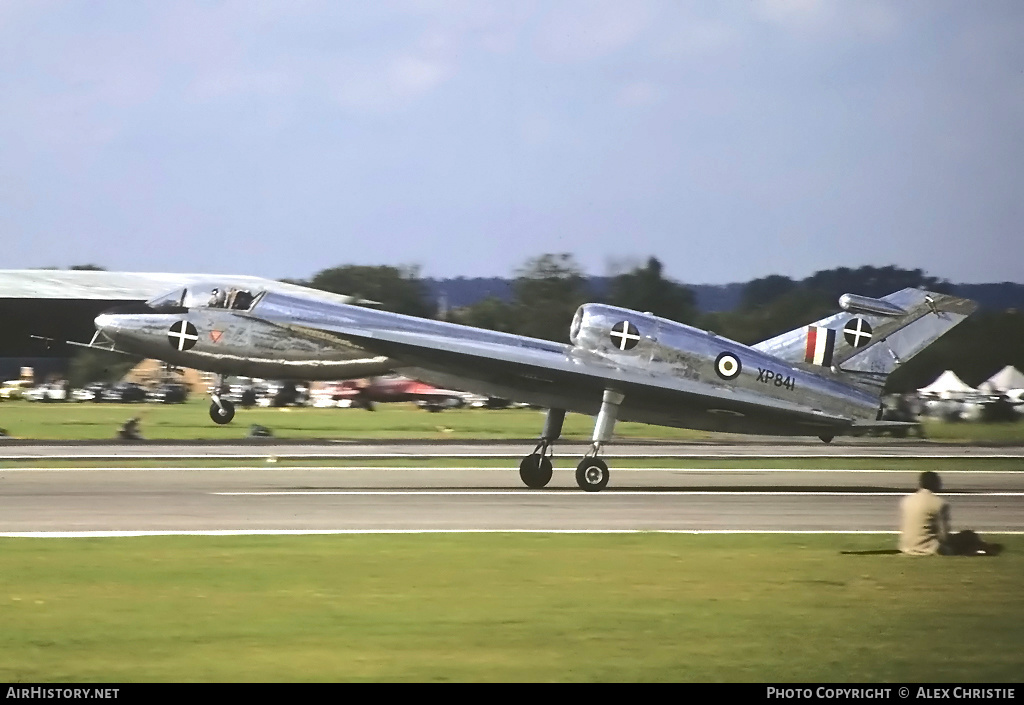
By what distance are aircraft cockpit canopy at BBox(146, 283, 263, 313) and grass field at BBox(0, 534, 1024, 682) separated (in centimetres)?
1973

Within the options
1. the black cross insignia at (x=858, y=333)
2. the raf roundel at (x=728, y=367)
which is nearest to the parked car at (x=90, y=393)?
the raf roundel at (x=728, y=367)

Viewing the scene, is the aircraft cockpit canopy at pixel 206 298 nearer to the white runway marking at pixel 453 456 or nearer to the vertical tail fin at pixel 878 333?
the white runway marking at pixel 453 456

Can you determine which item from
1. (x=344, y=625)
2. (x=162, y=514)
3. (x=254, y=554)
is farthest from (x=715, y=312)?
(x=344, y=625)

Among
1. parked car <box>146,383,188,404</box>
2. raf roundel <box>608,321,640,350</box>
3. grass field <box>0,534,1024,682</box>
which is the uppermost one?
raf roundel <box>608,321,640,350</box>

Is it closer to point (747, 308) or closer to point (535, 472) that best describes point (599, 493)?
point (535, 472)

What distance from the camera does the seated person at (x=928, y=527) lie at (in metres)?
15.2

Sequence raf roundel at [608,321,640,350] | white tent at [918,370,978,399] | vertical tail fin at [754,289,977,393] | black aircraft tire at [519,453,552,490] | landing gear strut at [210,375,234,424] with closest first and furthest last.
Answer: raf roundel at [608,321,640,350] → vertical tail fin at [754,289,977,393] → black aircraft tire at [519,453,552,490] → landing gear strut at [210,375,234,424] → white tent at [918,370,978,399]

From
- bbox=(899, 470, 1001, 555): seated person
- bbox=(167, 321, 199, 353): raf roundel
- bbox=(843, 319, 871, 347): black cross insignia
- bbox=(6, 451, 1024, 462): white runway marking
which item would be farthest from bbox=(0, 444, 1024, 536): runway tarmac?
bbox=(167, 321, 199, 353): raf roundel

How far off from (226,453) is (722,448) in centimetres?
1461

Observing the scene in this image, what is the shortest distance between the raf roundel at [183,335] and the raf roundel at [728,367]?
58.0 ft

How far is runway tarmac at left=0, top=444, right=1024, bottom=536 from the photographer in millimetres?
18359

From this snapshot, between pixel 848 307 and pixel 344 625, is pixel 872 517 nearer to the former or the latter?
pixel 848 307

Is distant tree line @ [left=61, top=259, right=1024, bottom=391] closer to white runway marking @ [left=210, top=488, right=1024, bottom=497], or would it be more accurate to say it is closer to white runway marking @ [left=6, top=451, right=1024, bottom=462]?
white runway marking @ [left=6, top=451, right=1024, bottom=462]

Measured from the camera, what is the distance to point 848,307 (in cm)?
2373
